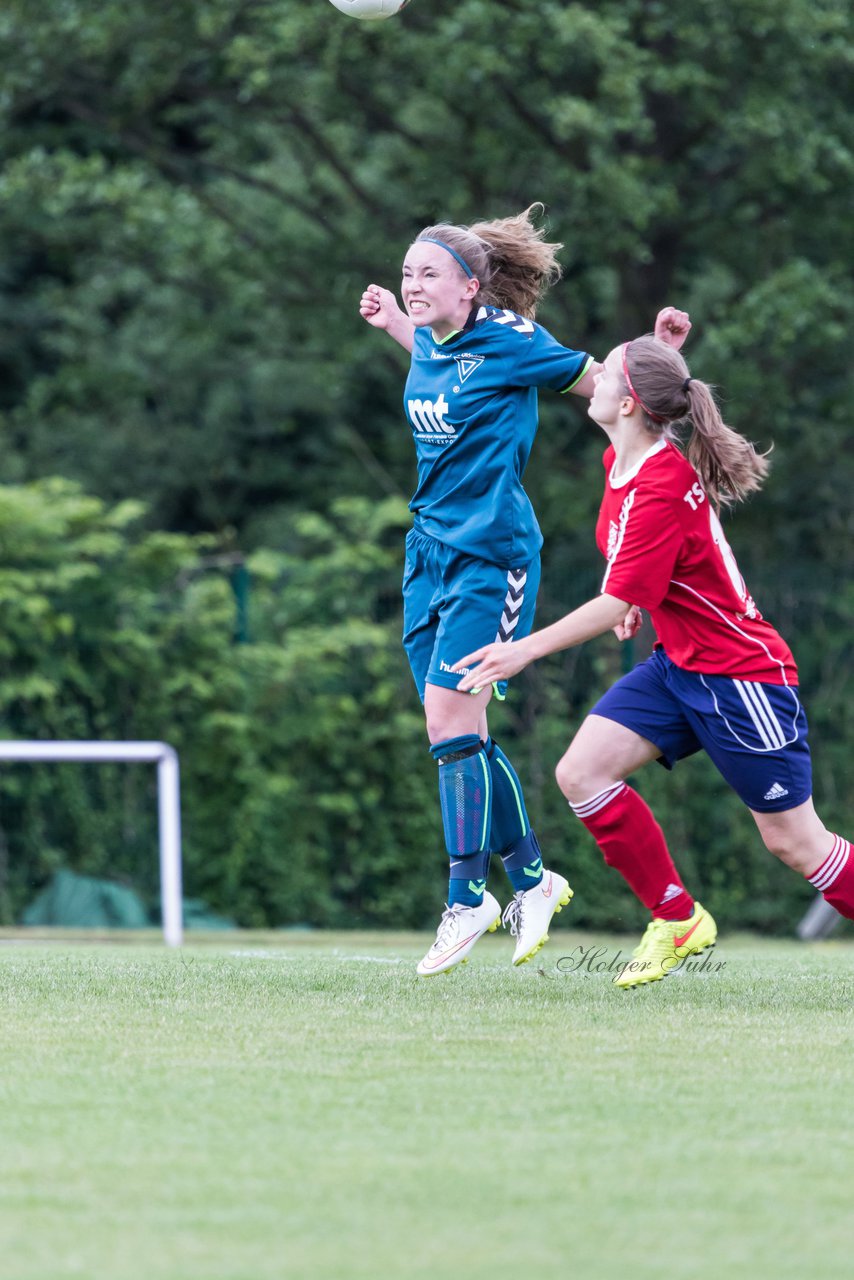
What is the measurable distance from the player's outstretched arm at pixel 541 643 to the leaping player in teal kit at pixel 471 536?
39 cm

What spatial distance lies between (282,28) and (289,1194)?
12899 mm

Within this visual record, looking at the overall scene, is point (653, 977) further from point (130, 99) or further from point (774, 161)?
point (130, 99)

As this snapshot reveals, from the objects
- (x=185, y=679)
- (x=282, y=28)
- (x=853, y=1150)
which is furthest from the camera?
(x=282, y=28)

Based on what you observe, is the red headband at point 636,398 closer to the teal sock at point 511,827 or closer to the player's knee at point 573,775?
the player's knee at point 573,775

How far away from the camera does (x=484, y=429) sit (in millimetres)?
5426

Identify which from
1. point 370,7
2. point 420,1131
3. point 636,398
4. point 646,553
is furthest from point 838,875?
point 370,7

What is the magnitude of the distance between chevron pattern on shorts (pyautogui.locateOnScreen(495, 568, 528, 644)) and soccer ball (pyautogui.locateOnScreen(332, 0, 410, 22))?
2759 mm

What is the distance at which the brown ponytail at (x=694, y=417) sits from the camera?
509 cm

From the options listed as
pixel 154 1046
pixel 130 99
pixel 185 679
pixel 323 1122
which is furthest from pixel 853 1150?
pixel 130 99

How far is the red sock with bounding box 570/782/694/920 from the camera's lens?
17.5 feet

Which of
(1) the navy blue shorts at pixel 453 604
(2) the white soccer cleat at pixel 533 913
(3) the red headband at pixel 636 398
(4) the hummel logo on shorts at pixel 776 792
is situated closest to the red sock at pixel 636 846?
(2) the white soccer cleat at pixel 533 913

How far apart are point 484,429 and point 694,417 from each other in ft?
2.20

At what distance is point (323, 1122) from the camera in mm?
3436

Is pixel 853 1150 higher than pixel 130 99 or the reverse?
the reverse
